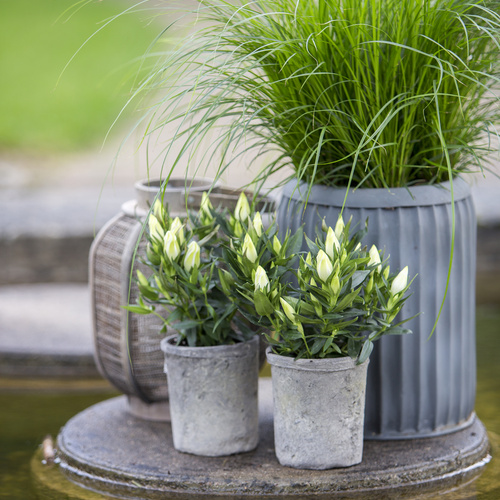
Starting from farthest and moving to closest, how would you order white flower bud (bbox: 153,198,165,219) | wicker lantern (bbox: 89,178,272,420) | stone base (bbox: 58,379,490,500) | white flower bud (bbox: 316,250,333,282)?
1. wicker lantern (bbox: 89,178,272,420)
2. white flower bud (bbox: 153,198,165,219)
3. stone base (bbox: 58,379,490,500)
4. white flower bud (bbox: 316,250,333,282)

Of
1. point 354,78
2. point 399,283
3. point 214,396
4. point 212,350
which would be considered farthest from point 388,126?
point 214,396

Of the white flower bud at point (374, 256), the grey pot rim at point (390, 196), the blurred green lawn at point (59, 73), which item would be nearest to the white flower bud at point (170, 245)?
the grey pot rim at point (390, 196)

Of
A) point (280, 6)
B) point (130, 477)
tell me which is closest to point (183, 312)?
point (130, 477)

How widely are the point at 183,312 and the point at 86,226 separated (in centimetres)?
204

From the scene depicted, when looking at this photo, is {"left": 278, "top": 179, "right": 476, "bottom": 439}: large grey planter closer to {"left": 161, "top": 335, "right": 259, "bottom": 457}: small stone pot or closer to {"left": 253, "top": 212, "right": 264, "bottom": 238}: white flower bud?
{"left": 253, "top": 212, "right": 264, "bottom": 238}: white flower bud

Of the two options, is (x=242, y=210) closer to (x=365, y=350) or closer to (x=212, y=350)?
(x=212, y=350)

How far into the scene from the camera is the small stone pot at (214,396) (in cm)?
218

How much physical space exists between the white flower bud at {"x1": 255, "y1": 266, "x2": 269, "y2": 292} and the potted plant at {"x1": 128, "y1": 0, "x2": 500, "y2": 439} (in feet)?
0.85

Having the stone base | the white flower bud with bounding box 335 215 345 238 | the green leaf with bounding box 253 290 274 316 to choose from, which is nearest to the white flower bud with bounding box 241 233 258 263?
the green leaf with bounding box 253 290 274 316

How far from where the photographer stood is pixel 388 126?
2104 mm

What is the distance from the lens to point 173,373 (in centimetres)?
222

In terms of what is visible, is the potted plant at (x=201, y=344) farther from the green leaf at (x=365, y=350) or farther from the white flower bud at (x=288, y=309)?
the green leaf at (x=365, y=350)

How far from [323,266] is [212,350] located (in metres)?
0.45

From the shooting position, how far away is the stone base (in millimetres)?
2086
